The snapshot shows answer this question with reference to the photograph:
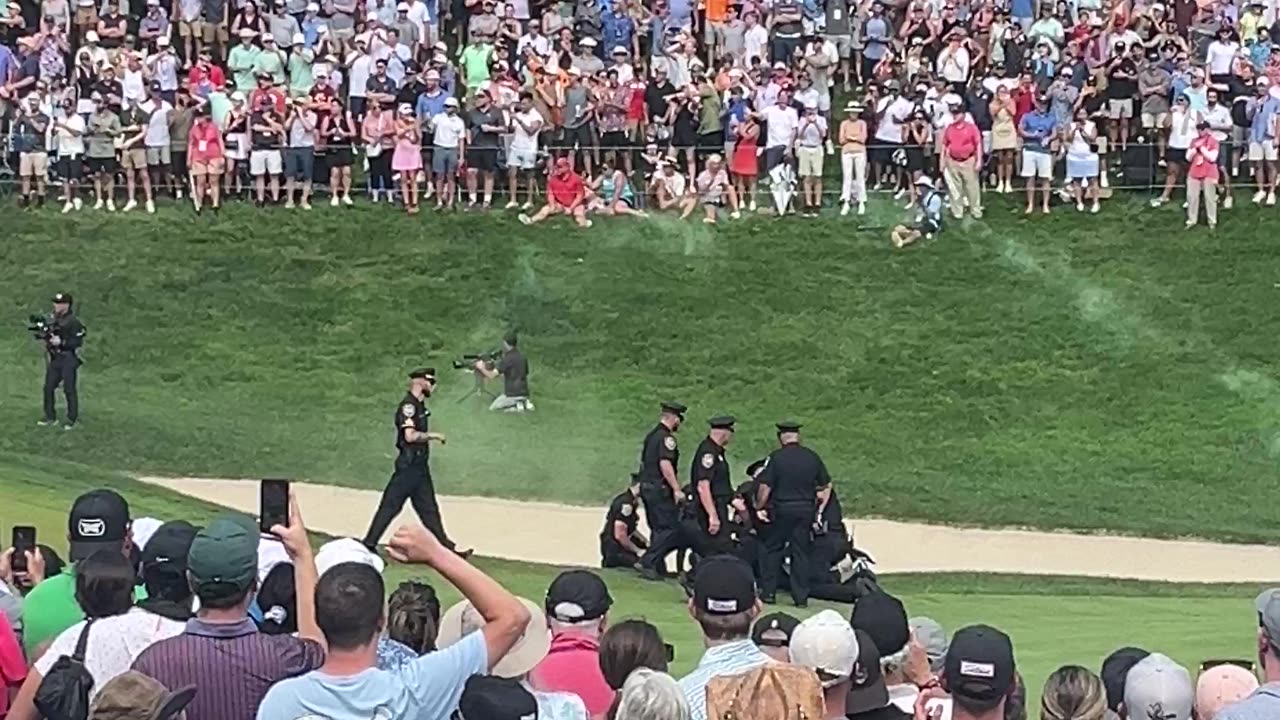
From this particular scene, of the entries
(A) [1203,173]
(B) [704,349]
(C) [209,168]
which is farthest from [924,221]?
(C) [209,168]

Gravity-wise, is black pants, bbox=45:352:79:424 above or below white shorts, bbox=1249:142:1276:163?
below

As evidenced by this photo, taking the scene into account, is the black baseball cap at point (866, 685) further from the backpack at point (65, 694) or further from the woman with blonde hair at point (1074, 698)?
the backpack at point (65, 694)

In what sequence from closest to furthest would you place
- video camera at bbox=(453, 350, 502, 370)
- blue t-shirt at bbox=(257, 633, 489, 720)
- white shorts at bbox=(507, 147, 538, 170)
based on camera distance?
blue t-shirt at bbox=(257, 633, 489, 720) → video camera at bbox=(453, 350, 502, 370) → white shorts at bbox=(507, 147, 538, 170)

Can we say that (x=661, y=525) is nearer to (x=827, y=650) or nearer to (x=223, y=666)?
(x=827, y=650)

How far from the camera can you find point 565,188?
27.9 m

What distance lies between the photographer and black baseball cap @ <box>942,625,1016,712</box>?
6219 millimetres

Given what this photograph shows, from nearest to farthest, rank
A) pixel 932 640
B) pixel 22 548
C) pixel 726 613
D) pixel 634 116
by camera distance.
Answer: pixel 726 613
pixel 932 640
pixel 22 548
pixel 634 116

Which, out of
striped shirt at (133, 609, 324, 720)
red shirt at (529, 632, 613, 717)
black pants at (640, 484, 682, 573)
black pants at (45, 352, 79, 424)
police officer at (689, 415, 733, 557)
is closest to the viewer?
striped shirt at (133, 609, 324, 720)

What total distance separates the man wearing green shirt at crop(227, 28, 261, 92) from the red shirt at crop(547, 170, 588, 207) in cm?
430

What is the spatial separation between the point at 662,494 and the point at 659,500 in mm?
65

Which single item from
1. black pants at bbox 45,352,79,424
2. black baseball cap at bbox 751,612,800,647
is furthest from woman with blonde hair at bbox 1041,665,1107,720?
black pants at bbox 45,352,79,424

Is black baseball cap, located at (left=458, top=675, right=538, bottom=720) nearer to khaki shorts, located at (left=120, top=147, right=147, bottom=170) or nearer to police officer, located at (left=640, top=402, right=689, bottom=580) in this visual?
police officer, located at (left=640, top=402, right=689, bottom=580)

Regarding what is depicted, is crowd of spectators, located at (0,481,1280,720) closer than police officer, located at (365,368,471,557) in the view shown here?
Yes

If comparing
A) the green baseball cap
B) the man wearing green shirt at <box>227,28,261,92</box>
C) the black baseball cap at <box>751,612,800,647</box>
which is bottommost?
the black baseball cap at <box>751,612,800,647</box>
